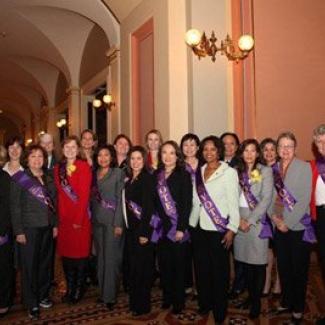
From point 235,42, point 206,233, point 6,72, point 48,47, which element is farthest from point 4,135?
point 206,233

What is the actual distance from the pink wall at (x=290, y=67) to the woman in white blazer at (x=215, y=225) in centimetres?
210

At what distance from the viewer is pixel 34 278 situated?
3.11 m

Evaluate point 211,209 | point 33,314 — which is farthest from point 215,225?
point 33,314

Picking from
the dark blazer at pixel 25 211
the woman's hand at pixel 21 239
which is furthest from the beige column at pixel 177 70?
the woman's hand at pixel 21 239

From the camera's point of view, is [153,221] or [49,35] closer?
[153,221]

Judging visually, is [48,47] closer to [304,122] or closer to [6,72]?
[6,72]

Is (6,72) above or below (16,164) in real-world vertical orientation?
above

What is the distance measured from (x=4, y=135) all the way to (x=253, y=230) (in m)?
25.1

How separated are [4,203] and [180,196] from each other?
1456mm

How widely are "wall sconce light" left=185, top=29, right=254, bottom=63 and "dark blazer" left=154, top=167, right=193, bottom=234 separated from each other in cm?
215

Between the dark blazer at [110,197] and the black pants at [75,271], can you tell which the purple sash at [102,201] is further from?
the black pants at [75,271]

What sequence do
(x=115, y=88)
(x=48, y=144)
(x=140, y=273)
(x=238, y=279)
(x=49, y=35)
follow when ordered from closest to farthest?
(x=140, y=273) → (x=238, y=279) → (x=48, y=144) → (x=115, y=88) → (x=49, y=35)

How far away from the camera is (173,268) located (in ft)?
9.82

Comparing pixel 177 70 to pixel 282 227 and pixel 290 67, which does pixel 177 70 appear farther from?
pixel 282 227
